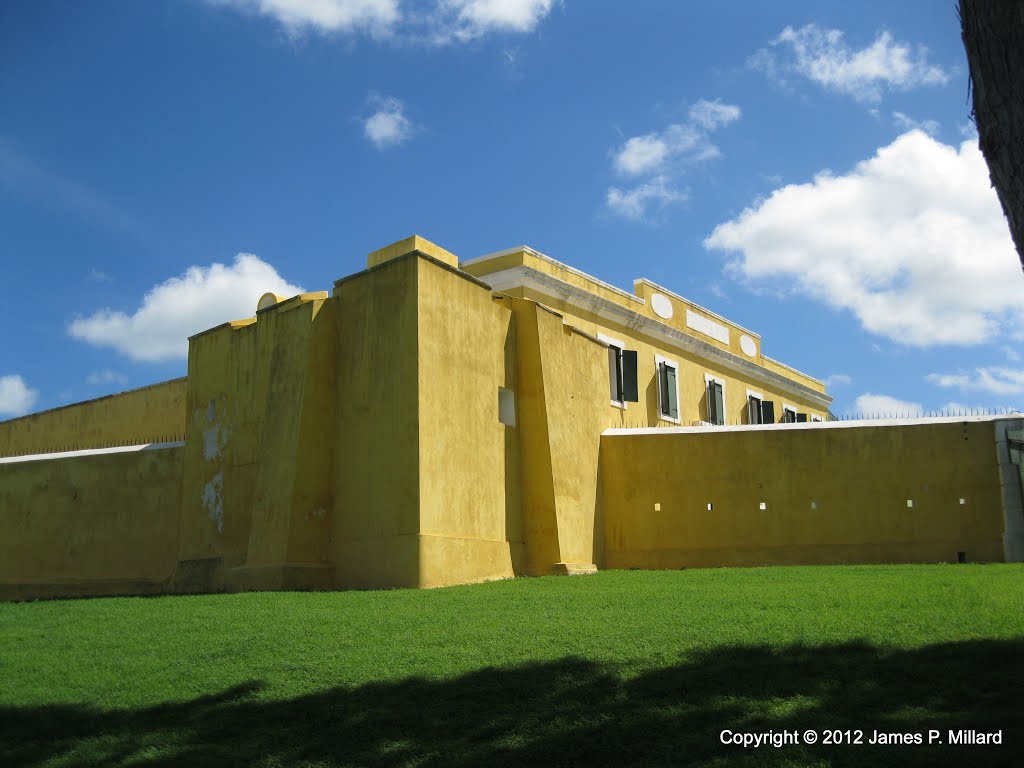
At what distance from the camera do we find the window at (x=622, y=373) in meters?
20.8

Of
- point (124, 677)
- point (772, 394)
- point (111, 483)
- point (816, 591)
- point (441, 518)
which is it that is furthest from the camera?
point (772, 394)

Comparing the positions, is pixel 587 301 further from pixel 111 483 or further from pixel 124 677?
pixel 124 677

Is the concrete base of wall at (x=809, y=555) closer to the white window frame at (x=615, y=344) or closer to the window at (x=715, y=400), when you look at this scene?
the white window frame at (x=615, y=344)

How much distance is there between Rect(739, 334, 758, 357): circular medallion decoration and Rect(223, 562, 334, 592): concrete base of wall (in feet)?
55.1

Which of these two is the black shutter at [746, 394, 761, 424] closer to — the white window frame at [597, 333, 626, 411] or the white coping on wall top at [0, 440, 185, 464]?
the white window frame at [597, 333, 626, 411]

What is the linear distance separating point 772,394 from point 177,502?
58.6 ft

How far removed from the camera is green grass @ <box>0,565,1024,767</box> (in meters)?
6.40

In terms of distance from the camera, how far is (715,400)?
83.4 feet

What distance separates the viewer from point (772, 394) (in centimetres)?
2892

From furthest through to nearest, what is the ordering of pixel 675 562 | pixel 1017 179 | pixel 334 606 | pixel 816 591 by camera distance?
pixel 675 562 < pixel 334 606 < pixel 816 591 < pixel 1017 179

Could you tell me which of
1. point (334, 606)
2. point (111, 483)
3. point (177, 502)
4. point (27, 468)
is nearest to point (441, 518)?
point (334, 606)

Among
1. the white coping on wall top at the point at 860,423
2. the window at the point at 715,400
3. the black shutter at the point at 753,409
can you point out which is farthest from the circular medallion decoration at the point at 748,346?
the white coping on wall top at the point at 860,423

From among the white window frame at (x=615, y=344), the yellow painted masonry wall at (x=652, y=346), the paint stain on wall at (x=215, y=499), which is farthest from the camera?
the white window frame at (x=615, y=344)

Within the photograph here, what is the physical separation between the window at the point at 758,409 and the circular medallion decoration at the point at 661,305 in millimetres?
4505
